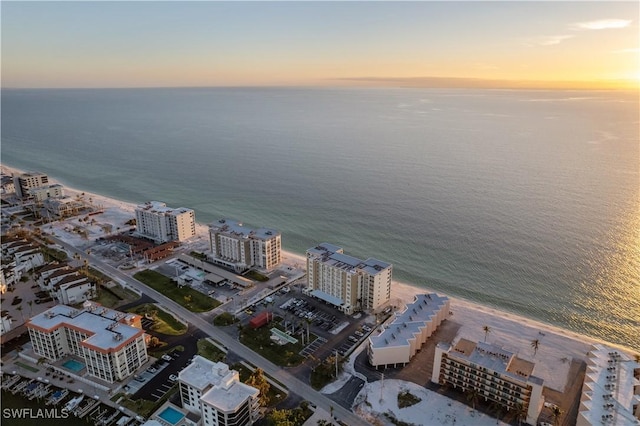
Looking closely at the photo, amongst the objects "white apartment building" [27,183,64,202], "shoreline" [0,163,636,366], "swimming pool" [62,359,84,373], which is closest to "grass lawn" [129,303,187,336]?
"swimming pool" [62,359,84,373]

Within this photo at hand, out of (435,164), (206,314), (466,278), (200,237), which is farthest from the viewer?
(435,164)

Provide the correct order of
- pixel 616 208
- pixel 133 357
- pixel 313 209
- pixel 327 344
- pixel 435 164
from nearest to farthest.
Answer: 1. pixel 133 357
2. pixel 327 344
3. pixel 616 208
4. pixel 313 209
5. pixel 435 164

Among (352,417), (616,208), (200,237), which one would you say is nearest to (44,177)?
(200,237)

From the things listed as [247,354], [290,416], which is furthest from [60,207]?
[290,416]

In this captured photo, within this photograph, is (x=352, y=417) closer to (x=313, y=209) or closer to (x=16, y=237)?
(x=313, y=209)

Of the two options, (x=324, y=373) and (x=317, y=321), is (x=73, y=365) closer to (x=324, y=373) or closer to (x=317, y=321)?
(x=324, y=373)
